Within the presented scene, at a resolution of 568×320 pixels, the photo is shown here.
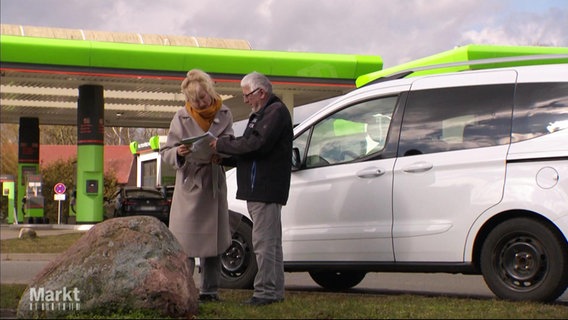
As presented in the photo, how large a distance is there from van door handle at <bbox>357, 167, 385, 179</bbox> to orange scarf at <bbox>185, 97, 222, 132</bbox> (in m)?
1.54

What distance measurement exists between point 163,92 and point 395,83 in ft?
58.2

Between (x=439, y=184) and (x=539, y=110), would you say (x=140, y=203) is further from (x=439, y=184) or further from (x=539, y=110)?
(x=539, y=110)

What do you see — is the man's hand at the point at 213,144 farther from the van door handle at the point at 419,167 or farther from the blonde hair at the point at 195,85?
the van door handle at the point at 419,167

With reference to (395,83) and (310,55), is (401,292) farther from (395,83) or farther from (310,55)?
(310,55)

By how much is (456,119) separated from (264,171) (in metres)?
1.89

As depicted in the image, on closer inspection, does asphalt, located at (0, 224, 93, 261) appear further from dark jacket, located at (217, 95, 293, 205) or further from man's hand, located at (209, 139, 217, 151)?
dark jacket, located at (217, 95, 293, 205)

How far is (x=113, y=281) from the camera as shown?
553 cm

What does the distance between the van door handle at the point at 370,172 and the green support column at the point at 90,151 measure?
17.1m

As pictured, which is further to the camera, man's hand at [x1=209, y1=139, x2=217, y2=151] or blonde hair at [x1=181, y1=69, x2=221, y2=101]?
blonde hair at [x1=181, y1=69, x2=221, y2=101]

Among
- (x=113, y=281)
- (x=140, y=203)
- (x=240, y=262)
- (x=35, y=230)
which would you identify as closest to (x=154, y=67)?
(x=140, y=203)

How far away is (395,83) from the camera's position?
8.04 m

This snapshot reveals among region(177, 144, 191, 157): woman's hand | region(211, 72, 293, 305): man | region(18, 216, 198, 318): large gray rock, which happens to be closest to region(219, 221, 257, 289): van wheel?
region(211, 72, 293, 305): man

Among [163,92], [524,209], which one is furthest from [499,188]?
[163,92]

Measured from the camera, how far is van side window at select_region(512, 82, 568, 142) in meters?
7.05
